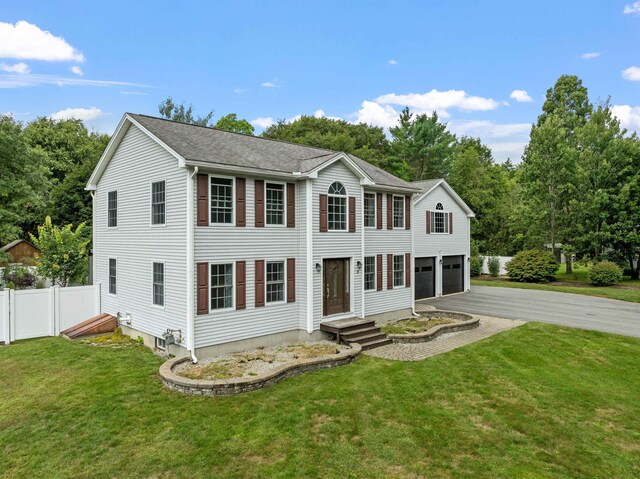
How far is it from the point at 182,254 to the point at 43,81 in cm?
2079

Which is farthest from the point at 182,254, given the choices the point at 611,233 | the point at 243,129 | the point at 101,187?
the point at 243,129

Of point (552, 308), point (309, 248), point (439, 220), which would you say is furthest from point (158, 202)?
point (552, 308)

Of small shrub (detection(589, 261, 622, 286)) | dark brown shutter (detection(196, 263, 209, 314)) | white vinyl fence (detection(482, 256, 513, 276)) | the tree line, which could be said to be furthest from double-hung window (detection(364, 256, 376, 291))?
white vinyl fence (detection(482, 256, 513, 276))

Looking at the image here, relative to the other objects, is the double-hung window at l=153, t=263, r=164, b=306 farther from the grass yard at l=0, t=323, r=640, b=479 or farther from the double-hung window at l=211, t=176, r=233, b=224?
the double-hung window at l=211, t=176, r=233, b=224

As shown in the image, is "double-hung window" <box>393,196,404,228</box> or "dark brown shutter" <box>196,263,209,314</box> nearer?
"dark brown shutter" <box>196,263,209,314</box>

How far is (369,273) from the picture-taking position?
50.0ft

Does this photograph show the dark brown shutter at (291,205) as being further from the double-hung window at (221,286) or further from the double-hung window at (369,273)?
the double-hung window at (369,273)

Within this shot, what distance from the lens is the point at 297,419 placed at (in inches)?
294

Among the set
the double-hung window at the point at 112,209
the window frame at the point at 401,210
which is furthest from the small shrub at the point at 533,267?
the double-hung window at the point at 112,209

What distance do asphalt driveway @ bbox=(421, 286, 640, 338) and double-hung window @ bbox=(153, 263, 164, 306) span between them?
45.7 feet

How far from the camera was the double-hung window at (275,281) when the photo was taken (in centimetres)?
1232

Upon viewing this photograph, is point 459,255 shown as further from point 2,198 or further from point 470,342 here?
point 2,198

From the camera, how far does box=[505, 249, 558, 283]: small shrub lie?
29125 mm

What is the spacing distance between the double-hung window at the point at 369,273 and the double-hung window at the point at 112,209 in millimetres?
9654
